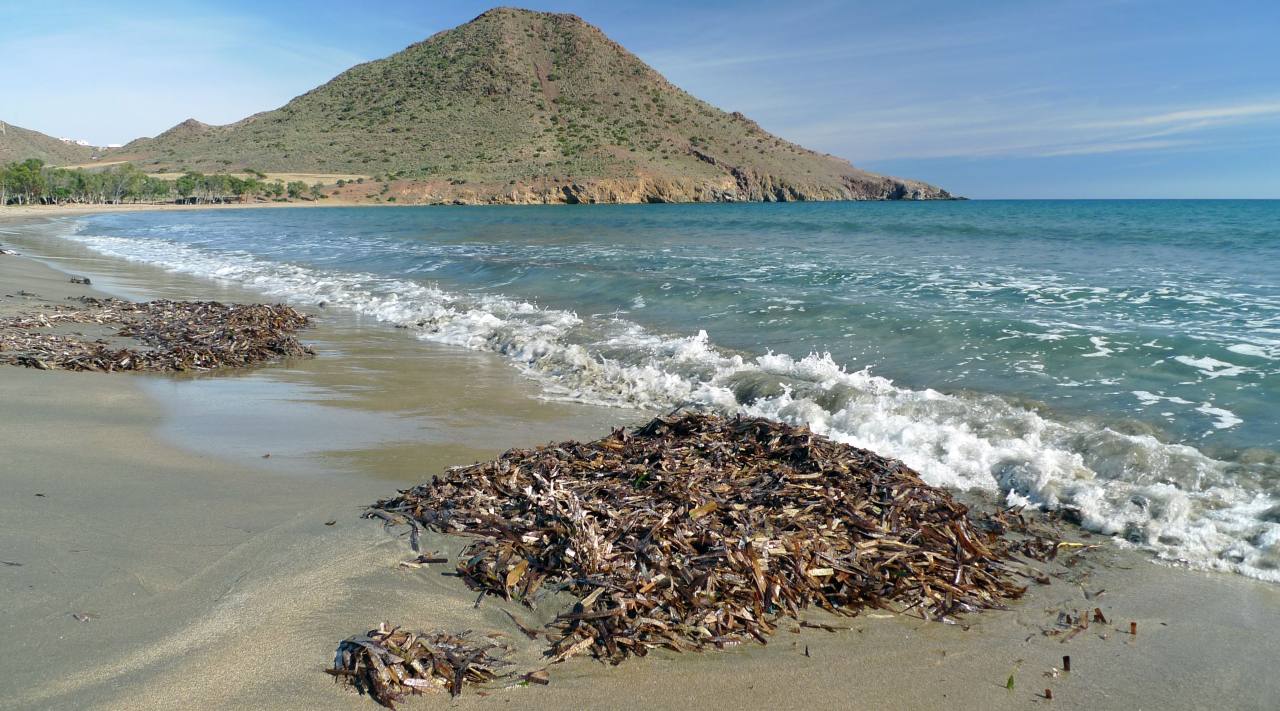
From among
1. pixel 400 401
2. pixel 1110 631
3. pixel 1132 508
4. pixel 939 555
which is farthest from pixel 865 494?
pixel 400 401

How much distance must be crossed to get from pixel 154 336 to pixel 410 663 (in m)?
8.47

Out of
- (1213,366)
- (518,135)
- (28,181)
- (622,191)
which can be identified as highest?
(518,135)

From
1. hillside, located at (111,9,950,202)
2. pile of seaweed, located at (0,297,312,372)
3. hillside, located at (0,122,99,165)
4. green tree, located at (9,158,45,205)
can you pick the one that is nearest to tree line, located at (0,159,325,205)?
green tree, located at (9,158,45,205)

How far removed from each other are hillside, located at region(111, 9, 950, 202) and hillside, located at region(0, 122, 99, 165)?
75.6 feet

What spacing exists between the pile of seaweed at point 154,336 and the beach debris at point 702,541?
538cm

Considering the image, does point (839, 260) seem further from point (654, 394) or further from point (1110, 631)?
point (1110, 631)

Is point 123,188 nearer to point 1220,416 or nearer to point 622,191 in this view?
point 622,191

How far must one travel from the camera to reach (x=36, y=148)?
13575cm

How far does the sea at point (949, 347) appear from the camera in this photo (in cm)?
503

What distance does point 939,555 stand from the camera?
3660 millimetres

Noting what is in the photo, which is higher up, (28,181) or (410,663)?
(28,181)

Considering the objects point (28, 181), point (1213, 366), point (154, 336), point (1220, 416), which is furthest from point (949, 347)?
point (28, 181)

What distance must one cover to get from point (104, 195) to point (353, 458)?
277 ft

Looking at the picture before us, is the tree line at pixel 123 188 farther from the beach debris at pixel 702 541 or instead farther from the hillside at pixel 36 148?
the beach debris at pixel 702 541
